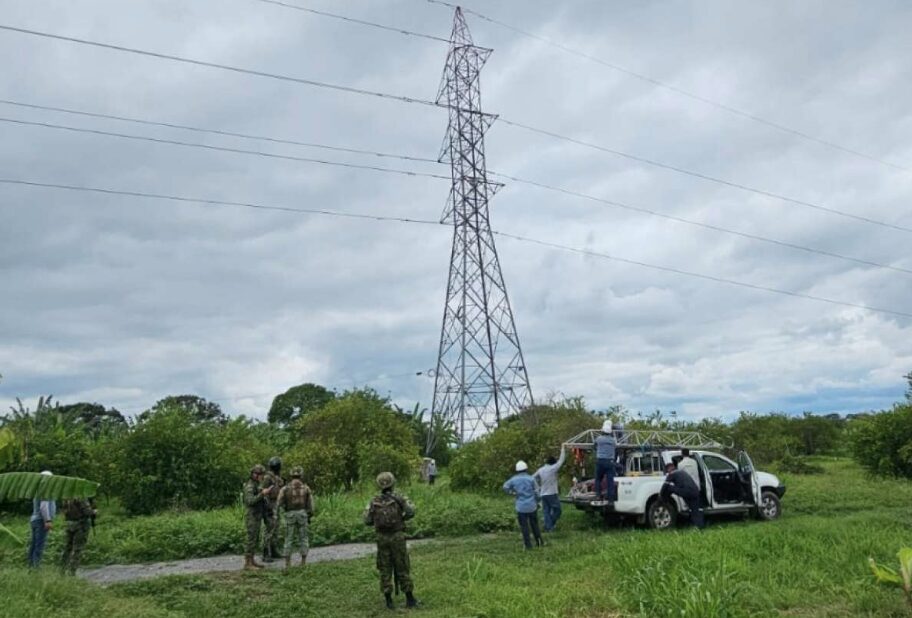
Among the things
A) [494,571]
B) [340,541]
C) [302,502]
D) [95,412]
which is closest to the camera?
[494,571]

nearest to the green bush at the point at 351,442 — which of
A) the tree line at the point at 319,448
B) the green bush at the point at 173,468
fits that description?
the tree line at the point at 319,448

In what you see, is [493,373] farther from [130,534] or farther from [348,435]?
[130,534]

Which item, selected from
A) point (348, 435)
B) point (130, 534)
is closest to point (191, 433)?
point (348, 435)

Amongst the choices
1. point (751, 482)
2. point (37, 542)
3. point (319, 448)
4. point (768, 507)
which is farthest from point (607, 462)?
point (319, 448)

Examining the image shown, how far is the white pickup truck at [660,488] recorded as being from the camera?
1433 cm

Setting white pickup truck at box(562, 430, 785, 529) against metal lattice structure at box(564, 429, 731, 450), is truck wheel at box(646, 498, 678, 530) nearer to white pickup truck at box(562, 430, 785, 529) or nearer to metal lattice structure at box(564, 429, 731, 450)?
white pickup truck at box(562, 430, 785, 529)

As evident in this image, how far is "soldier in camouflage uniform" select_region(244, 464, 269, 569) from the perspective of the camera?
1180cm

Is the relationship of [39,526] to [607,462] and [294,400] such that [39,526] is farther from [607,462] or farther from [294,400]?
[294,400]

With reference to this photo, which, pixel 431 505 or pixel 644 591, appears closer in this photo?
pixel 644 591

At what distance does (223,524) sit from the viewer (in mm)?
15594

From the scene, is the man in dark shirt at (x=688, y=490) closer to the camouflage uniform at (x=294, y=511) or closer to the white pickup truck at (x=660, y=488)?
the white pickup truck at (x=660, y=488)

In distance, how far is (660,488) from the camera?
14.4 metres

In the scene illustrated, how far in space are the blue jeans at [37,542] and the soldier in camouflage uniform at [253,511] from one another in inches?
129

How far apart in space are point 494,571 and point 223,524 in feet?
24.9
